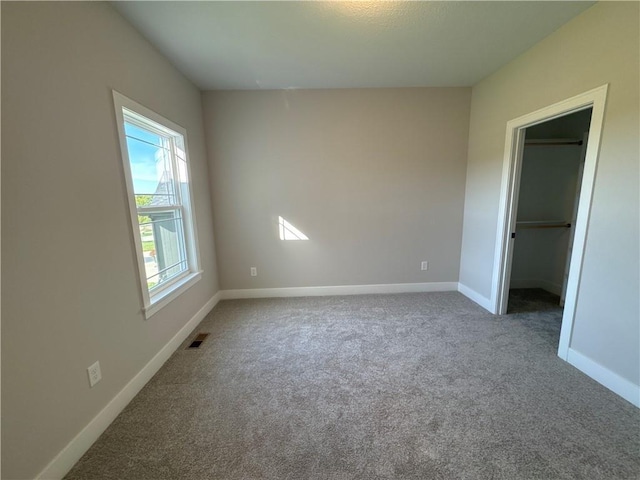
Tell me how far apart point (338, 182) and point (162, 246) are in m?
2.08

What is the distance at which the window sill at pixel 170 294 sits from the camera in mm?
1917

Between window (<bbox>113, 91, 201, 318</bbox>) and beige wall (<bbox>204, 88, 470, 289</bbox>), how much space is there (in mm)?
562

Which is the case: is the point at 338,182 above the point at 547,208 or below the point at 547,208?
above

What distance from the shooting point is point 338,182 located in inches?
124

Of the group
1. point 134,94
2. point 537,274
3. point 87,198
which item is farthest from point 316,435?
point 537,274

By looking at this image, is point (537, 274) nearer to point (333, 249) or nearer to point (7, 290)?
point (333, 249)

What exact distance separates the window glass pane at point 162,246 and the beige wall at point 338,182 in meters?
0.66

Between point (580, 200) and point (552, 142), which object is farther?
point (552, 142)

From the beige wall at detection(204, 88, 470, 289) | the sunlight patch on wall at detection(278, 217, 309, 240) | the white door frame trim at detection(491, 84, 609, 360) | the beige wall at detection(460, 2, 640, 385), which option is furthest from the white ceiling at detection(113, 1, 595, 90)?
the sunlight patch on wall at detection(278, 217, 309, 240)

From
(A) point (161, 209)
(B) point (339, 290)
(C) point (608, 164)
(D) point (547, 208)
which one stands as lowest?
(B) point (339, 290)

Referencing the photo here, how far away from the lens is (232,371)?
76.6 inches

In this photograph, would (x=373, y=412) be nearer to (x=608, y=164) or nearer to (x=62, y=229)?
(x=62, y=229)

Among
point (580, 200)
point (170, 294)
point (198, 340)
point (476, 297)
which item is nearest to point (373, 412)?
point (198, 340)

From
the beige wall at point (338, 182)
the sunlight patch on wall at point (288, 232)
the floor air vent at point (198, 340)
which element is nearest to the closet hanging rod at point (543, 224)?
the beige wall at point (338, 182)
